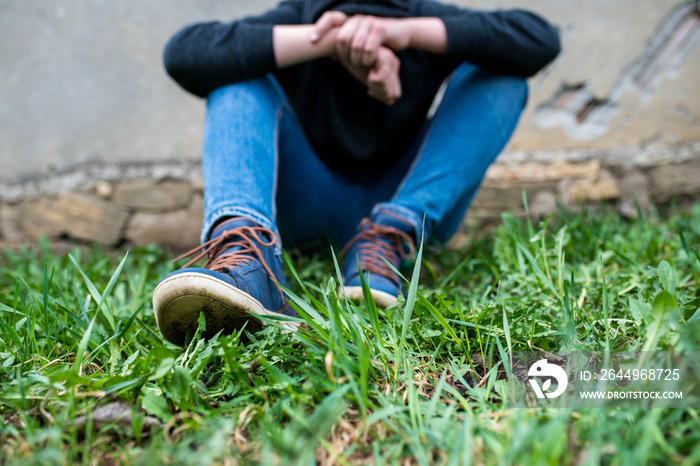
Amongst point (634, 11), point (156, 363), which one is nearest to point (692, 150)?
point (634, 11)

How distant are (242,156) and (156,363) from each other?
18.0 inches

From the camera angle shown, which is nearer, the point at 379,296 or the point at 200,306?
the point at 200,306

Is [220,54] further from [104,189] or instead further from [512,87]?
[104,189]

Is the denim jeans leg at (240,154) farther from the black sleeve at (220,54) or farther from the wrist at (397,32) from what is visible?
the wrist at (397,32)

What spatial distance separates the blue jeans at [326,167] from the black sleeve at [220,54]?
0.04m

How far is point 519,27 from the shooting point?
3.54ft

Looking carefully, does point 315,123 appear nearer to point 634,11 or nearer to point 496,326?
point 496,326

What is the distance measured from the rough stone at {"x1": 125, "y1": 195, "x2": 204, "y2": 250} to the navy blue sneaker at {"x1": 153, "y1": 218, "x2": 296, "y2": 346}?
1.12 meters

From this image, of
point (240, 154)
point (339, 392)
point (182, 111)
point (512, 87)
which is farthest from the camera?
point (182, 111)

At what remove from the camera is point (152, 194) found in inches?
73.4

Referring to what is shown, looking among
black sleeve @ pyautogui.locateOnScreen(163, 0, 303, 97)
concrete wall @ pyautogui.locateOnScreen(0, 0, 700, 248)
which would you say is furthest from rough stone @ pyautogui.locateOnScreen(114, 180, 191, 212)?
black sleeve @ pyautogui.locateOnScreen(163, 0, 303, 97)

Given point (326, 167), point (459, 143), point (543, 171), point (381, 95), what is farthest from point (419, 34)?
point (543, 171)

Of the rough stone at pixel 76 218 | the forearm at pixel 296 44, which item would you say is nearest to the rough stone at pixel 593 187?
the forearm at pixel 296 44

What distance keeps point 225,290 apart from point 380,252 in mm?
402
